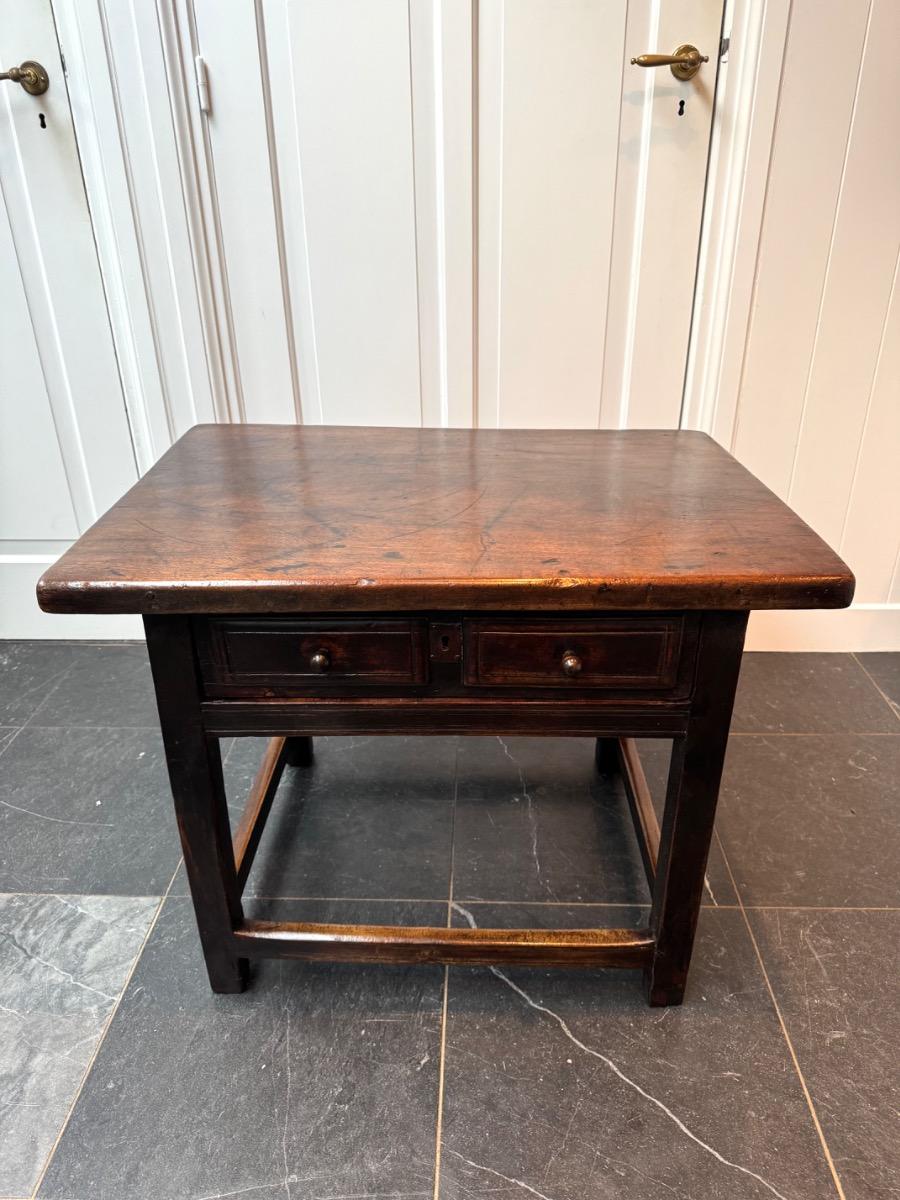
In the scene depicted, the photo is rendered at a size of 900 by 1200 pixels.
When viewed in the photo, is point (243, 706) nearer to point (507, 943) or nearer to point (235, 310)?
point (507, 943)

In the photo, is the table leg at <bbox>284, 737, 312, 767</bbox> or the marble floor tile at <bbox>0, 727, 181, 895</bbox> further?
the table leg at <bbox>284, 737, 312, 767</bbox>

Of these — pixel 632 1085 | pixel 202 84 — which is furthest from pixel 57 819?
pixel 202 84

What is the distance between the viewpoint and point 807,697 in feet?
6.57

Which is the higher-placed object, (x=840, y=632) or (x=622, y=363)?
(x=622, y=363)

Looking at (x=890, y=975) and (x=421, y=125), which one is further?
(x=421, y=125)

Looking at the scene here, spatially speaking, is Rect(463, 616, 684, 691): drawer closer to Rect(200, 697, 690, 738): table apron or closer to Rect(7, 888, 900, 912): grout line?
Rect(200, 697, 690, 738): table apron

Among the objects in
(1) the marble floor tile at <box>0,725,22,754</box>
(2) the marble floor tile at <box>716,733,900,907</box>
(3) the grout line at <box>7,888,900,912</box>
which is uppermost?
(3) the grout line at <box>7,888,900,912</box>

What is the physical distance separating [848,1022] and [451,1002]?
0.62 meters

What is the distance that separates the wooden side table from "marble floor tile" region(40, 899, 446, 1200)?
0.10m

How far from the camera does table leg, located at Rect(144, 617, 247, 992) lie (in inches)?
38.7

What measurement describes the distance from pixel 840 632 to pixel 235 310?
6.22ft

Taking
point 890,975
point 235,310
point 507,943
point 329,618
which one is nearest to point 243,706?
point 329,618

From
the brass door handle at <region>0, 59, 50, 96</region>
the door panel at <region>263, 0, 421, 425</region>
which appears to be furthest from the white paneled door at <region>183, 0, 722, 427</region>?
the brass door handle at <region>0, 59, 50, 96</region>

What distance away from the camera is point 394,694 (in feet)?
3.33
